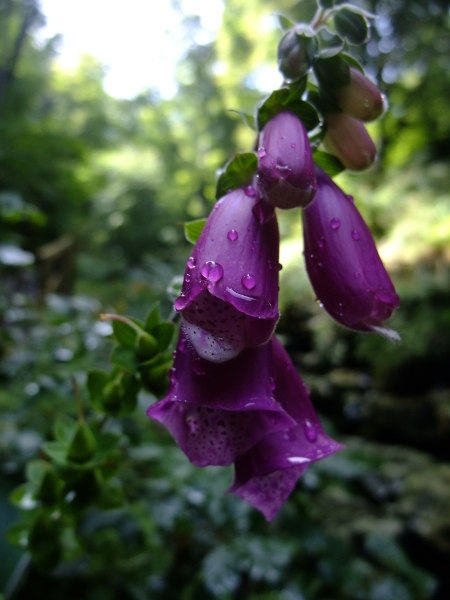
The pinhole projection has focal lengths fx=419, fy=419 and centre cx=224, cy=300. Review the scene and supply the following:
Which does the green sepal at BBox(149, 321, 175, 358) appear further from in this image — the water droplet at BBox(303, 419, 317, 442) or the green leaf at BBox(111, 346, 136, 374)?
the water droplet at BBox(303, 419, 317, 442)

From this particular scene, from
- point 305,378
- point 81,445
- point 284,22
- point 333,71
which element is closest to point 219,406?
point 81,445

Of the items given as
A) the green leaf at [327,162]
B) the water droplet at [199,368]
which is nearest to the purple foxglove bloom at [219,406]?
the water droplet at [199,368]

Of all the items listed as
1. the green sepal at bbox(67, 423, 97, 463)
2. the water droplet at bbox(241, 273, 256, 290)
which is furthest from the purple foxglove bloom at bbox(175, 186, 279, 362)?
the green sepal at bbox(67, 423, 97, 463)

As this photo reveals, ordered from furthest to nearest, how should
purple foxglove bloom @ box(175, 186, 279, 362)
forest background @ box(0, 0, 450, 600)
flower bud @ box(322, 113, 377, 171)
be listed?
1. forest background @ box(0, 0, 450, 600)
2. flower bud @ box(322, 113, 377, 171)
3. purple foxglove bloom @ box(175, 186, 279, 362)

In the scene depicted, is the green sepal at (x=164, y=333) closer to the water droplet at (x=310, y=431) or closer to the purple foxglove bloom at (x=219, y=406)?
the purple foxglove bloom at (x=219, y=406)

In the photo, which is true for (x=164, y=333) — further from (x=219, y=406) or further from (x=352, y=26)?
(x=352, y=26)

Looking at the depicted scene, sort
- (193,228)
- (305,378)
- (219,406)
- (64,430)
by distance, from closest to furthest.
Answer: (219,406), (193,228), (64,430), (305,378)
